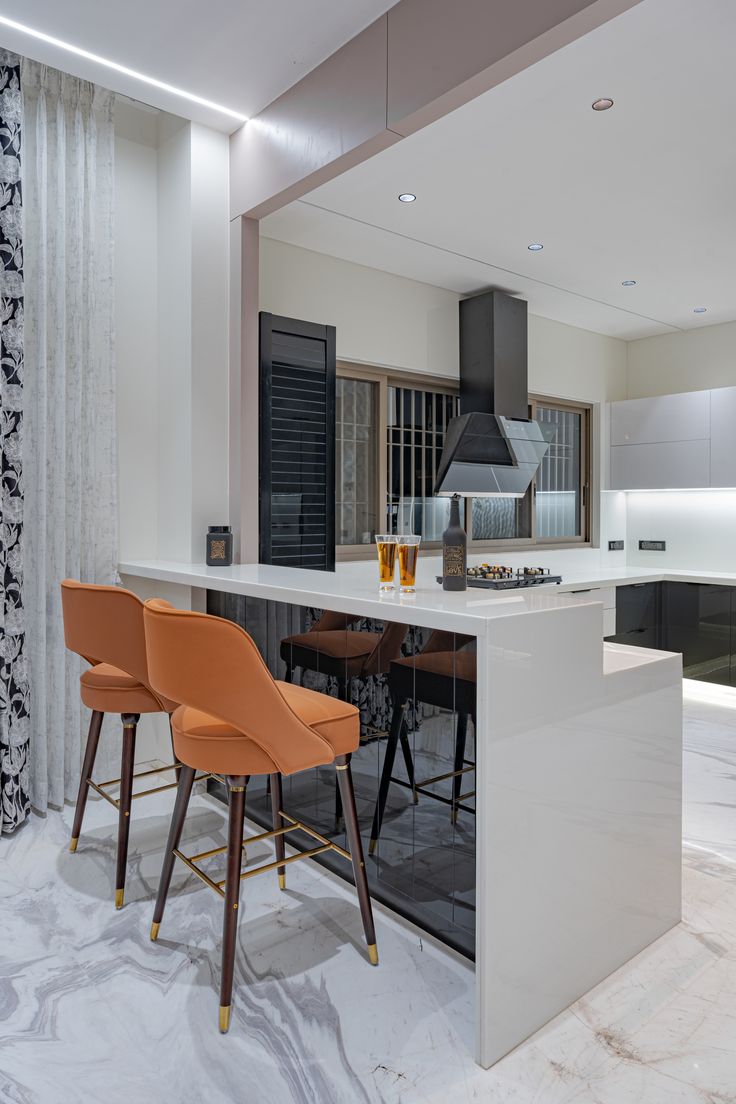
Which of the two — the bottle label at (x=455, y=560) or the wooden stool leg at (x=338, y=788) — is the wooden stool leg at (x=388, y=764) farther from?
A: the bottle label at (x=455, y=560)

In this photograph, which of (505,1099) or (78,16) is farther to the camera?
(78,16)

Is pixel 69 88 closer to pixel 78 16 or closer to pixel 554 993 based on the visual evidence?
pixel 78 16

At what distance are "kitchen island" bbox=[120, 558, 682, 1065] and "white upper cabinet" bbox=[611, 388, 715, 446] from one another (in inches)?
142

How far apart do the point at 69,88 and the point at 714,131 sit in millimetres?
2403

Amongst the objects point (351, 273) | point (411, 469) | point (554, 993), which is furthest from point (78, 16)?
point (554, 993)

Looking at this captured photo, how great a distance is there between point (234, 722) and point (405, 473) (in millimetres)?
3043

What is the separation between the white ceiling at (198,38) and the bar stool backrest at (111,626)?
179cm

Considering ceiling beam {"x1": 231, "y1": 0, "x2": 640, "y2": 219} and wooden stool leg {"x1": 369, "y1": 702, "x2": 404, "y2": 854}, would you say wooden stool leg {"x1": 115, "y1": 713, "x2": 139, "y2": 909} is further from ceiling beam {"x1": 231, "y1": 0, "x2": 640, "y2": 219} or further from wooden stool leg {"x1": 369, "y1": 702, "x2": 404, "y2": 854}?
ceiling beam {"x1": 231, "y1": 0, "x2": 640, "y2": 219}

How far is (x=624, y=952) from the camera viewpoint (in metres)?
1.88

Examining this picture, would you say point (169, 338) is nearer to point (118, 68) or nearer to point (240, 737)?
point (118, 68)

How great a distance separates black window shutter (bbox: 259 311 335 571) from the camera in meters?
3.17

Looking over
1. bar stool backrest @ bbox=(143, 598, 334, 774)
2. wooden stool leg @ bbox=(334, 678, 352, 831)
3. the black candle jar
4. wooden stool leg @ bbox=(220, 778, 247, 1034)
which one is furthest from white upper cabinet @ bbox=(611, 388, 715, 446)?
wooden stool leg @ bbox=(220, 778, 247, 1034)

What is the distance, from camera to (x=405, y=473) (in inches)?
174

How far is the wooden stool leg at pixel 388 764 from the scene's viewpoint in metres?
1.93
